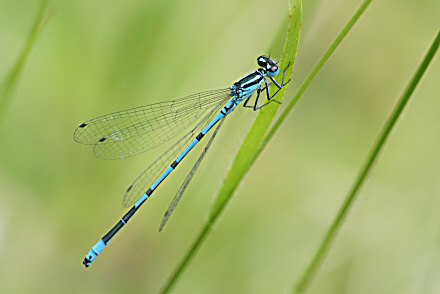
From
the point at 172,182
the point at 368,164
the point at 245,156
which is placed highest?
the point at 172,182

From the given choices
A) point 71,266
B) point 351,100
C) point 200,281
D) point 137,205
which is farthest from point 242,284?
point 351,100

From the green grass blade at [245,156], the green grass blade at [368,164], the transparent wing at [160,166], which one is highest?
the transparent wing at [160,166]

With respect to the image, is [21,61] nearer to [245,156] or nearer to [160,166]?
[245,156]

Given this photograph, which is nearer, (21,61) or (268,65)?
(21,61)

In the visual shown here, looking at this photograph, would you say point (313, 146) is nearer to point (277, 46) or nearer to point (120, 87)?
point (120, 87)

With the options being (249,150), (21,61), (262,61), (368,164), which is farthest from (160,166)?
(368,164)

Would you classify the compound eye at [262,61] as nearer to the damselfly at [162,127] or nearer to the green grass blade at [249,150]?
the damselfly at [162,127]

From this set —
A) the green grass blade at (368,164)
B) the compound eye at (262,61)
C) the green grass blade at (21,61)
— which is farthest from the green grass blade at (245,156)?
the compound eye at (262,61)

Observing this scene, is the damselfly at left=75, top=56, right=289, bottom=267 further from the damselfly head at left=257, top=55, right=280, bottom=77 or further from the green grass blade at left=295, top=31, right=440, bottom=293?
the green grass blade at left=295, top=31, right=440, bottom=293
